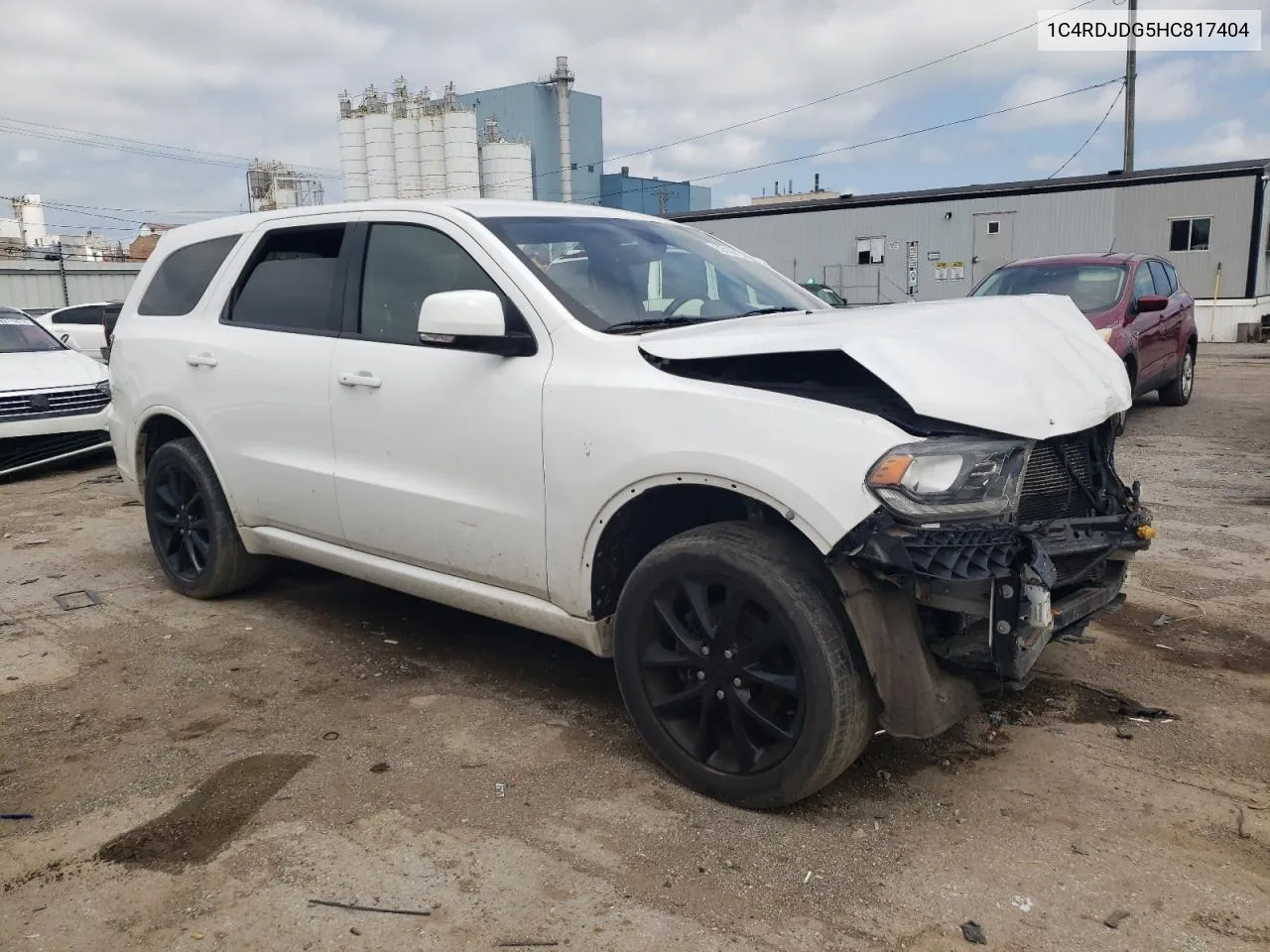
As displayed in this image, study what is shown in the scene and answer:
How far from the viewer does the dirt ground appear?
2490 millimetres

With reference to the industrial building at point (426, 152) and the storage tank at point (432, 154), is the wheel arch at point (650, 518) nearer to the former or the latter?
the industrial building at point (426, 152)

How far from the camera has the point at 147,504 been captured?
5273 mm

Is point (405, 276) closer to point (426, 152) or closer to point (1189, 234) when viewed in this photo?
Answer: point (1189, 234)

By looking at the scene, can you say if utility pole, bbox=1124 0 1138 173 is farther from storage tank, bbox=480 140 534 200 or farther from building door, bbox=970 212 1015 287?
storage tank, bbox=480 140 534 200

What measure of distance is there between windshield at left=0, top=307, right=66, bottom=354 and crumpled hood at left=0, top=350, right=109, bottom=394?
16cm

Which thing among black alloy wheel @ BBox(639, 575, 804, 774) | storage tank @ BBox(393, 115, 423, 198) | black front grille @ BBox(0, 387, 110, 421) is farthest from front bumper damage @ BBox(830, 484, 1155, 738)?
storage tank @ BBox(393, 115, 423, 198)

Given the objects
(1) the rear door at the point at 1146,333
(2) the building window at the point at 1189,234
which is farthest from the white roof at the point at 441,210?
(2) the building window at the point at 1189,234

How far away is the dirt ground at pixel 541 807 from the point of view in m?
2.49

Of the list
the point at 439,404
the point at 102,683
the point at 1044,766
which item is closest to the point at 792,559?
the point at 1044,766

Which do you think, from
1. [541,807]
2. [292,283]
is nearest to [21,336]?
[292,283]

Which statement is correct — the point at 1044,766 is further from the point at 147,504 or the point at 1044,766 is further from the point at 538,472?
the point at 147,504

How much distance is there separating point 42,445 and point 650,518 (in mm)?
7951

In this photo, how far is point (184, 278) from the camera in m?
5.05

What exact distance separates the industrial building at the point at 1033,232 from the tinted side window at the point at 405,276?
2599 centimetres
